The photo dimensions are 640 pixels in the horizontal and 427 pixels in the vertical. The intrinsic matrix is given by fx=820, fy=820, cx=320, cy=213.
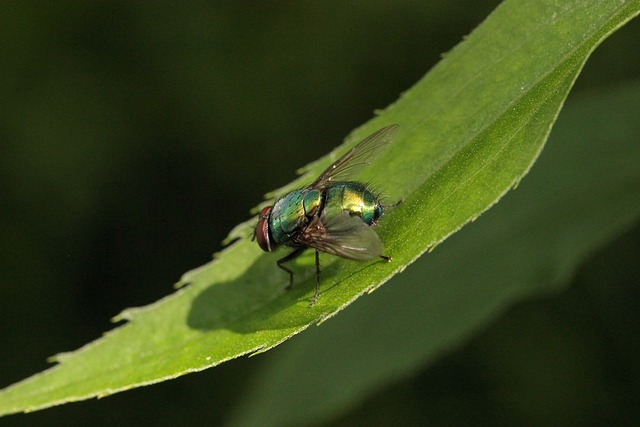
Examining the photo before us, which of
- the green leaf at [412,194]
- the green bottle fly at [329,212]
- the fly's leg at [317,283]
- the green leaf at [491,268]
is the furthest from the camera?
the green leaf at [491,268]

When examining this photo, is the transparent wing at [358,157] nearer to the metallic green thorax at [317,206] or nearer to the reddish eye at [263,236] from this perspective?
the metallic green thorax at [317,206]

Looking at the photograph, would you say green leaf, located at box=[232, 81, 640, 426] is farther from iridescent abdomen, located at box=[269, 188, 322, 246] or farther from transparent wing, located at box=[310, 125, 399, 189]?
iridescent abdomen, located at box=[269, 188, 322, 246]

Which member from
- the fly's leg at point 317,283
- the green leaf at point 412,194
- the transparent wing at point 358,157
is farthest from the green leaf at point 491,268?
the fly's leg at point 317,283

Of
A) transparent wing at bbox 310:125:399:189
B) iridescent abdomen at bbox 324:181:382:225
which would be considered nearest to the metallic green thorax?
iridescent abdomen at bbox 324:181:382:225

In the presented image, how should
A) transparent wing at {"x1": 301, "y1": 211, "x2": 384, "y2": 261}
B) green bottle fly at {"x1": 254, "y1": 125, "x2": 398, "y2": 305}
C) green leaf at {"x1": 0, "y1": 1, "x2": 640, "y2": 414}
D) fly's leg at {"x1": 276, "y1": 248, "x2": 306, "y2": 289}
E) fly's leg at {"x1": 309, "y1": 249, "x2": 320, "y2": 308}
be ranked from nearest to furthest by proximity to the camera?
green leaf at {"x1": 0, "y1": 1, "x2": 640, "y2": 414}
fly's leg at {"x1": 309, "y1": 249, "x2": 320, "y2": 308}
transparent wing at {"x1": 301, "y1": 211, "x2": 384, "y2": 261}
green bottle fly at {"x1": 254, "y1": 125, "x2": 398, "y2": 305}
fly's leg at {"x1": 276, "y1": 248, "x2": 306, "y2": 289}

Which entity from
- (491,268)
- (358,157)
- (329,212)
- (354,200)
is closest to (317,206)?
(329,212)

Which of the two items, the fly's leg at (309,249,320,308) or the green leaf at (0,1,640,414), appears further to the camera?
the fly's leg at (309,249,320,308)
